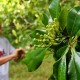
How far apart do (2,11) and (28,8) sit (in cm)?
28

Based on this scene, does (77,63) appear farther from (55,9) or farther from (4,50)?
(4,50)

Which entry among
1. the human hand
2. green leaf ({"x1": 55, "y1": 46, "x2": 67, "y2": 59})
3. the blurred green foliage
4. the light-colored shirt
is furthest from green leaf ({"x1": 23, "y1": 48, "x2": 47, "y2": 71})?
the blurred green foliage

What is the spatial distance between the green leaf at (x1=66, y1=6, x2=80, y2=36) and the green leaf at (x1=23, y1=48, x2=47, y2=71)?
140mm

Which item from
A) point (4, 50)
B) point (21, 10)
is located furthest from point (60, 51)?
point (21, 10)

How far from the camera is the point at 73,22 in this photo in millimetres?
1283

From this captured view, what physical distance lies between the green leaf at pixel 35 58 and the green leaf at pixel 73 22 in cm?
14

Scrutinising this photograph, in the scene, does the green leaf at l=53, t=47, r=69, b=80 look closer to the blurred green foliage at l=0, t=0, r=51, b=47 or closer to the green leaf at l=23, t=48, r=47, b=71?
the green leaf at l=23, t=48, r=47, b=71

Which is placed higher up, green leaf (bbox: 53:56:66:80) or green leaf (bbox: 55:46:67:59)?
green leaf (bbox: 55:46:67:59)

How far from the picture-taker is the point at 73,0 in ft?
9.19

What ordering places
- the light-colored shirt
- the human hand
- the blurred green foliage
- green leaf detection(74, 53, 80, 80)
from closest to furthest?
green leaf detection(74, 53, 80, 80)
the human hand
the light-colored shirt
the blurred green foliage

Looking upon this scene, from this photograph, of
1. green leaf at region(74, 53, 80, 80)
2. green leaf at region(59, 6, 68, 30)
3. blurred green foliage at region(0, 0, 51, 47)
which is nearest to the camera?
green leaf at region(74, 53, 80, 80)

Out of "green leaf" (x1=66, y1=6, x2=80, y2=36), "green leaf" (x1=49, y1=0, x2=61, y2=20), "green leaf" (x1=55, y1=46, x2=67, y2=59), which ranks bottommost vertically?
"green leaf" (x1=55, y1=46, x2=67, y2=59)

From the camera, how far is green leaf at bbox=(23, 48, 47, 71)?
1324mm

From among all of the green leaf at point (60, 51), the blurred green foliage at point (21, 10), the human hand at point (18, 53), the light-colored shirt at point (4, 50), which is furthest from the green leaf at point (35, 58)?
the blurred green foliage at point (21, 10)
